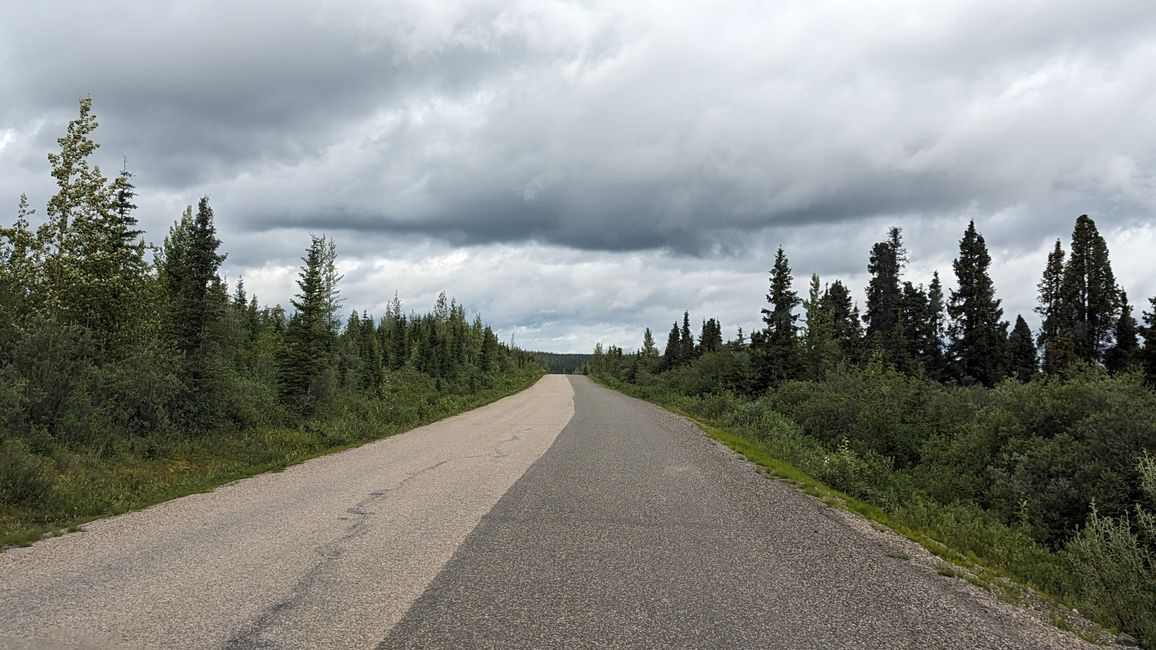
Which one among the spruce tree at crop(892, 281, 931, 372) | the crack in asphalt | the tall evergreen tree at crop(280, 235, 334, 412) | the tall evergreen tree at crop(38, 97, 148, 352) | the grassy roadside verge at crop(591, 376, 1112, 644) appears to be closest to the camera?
the crack in asphalt

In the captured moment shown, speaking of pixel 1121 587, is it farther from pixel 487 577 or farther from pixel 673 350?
pixel 673 350

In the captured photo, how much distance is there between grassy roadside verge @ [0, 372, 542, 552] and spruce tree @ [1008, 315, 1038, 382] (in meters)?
51.3

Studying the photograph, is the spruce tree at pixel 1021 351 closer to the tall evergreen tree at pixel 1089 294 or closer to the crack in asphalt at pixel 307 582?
the tall evergreen tree at pixel 1089 294

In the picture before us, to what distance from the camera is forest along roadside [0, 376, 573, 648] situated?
4496mm

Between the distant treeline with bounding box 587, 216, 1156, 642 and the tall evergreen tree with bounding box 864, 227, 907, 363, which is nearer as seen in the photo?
the distant treeline with bounding box 587, 216, 1156, 642

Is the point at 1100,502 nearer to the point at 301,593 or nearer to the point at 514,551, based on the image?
A: the point at 514,551

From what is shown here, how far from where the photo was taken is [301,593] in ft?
17.2

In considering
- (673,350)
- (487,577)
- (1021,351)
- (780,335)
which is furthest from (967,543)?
(673,350)

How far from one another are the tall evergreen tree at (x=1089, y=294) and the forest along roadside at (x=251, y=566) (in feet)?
178

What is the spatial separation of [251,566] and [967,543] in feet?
30.9

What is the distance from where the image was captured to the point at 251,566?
19.5ft

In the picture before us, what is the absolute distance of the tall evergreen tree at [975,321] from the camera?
162ft

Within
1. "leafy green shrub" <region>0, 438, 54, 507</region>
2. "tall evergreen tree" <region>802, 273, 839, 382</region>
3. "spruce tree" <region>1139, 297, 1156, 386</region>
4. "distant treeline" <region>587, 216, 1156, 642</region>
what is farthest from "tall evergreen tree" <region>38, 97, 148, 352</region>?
"spruce tree" <region>1139, 297, 1156, 386</region>

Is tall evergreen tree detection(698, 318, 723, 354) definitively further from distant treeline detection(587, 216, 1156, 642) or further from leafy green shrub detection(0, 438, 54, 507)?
leafy green shrub detection(0, 438, 54, 507)
